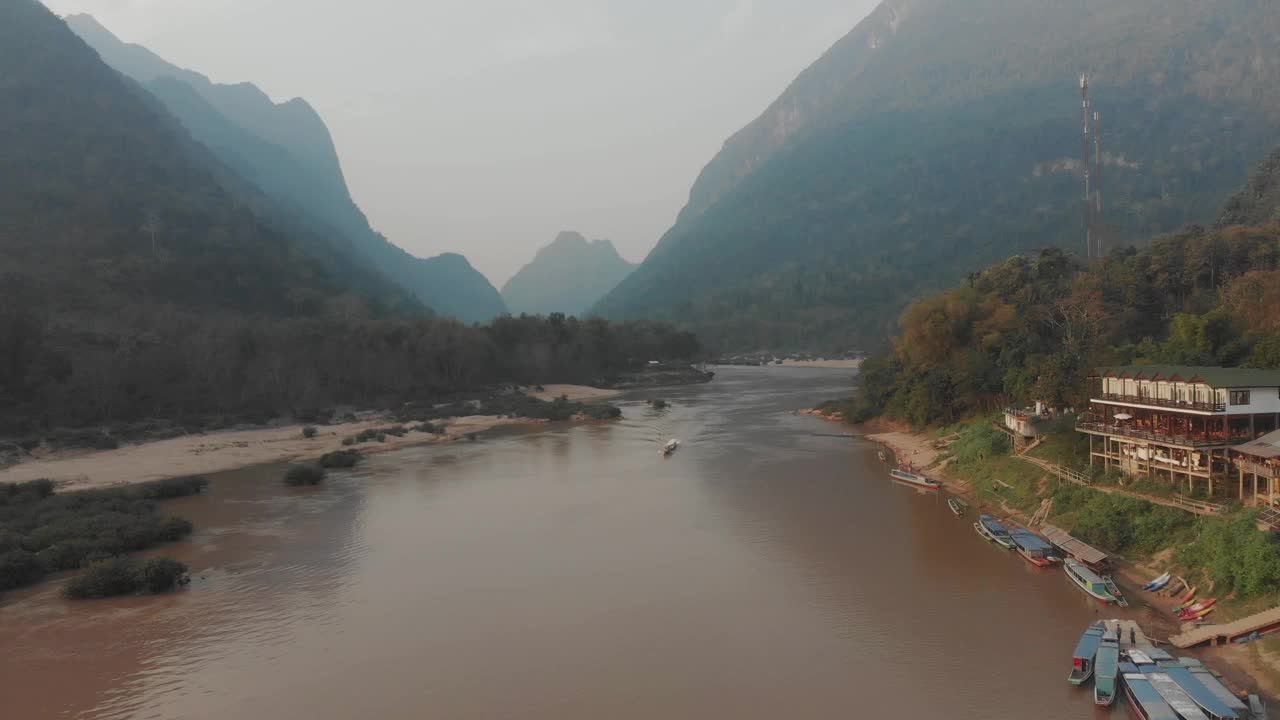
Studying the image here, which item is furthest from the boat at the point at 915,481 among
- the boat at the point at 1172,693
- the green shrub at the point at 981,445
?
the boat at the point at 1172,693

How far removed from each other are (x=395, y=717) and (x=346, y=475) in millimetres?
28215

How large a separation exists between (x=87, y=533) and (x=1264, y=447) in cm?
3625

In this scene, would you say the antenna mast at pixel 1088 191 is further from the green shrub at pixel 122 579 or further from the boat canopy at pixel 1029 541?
the green shrub at pixel 122 579

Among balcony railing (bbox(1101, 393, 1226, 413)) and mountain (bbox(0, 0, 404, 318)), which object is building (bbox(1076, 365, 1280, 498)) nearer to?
balcony railing (bbox(1101, 393, 1226, 413))

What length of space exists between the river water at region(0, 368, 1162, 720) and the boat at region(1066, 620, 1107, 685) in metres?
0.34

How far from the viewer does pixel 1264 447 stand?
18984 millimetres

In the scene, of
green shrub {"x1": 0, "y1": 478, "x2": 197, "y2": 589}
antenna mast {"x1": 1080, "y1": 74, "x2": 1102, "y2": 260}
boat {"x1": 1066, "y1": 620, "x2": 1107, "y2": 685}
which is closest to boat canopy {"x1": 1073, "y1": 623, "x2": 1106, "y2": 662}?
boat {"x1": 1066, "y1": 620, "x2": 1107, "y2": 685}

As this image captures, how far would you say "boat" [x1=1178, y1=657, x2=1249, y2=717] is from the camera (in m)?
13.0

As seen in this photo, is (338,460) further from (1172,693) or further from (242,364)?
(1172,693)

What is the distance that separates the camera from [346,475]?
135 feet

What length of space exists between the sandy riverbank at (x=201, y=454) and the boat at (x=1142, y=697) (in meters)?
41.8

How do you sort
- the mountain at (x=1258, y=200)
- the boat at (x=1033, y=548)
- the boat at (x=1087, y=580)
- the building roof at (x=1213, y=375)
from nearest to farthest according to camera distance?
the boat at (x=1087, y=580) → the building roof at (x=1213, y=375) → the boat at (x=1033, y=548) → the mountain at (x=1258, y=200)

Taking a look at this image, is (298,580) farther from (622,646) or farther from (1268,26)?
(1268,26)

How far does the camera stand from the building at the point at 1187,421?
69.5 ft
